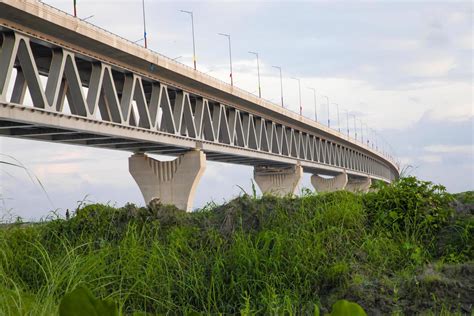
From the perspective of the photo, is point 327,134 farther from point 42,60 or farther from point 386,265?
point 386,265

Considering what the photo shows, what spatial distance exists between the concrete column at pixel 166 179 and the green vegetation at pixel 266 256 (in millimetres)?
30395

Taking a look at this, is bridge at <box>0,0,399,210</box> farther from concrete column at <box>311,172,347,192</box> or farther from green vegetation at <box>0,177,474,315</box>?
concrete column at <box>311,172,347,192</box>

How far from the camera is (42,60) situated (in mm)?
28734

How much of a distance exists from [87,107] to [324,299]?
68.1 feet

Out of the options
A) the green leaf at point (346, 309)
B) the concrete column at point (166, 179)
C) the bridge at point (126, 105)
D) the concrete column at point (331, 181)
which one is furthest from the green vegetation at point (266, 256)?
the concrete column at point (331, 181)

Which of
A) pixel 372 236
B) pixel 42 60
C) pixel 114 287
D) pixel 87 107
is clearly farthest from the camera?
pixel 42 60

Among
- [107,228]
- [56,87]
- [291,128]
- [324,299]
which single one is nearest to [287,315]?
[324,299]

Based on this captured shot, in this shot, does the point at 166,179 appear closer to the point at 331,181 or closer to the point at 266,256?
the point at 266,256

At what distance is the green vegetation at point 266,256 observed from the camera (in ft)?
21.6

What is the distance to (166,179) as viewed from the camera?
135 ft

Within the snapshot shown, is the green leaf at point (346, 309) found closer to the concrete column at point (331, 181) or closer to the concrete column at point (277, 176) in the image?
the concrete column at point (277, 176)

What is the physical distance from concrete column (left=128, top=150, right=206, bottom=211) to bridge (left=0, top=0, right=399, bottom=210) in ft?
0.21

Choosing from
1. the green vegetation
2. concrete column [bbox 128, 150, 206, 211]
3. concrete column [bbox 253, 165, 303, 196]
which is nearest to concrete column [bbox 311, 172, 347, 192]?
concrete column [bbox 253, 165, 303, 196]

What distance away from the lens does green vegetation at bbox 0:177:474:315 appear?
6594mm
